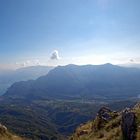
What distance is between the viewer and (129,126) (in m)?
39.1

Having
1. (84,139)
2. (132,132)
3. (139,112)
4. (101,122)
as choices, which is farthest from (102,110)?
(132,132)

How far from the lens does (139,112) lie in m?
43.3

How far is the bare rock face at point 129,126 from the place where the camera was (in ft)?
125

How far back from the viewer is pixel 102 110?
242 ft

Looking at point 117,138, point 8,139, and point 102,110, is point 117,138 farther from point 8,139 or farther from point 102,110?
point 8,139

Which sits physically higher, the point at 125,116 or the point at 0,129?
the point at 125,116

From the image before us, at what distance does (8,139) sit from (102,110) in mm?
26450

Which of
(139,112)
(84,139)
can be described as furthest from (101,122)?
(139,112)

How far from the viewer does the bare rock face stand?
38.0 m

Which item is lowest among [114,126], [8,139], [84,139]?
[8,139]

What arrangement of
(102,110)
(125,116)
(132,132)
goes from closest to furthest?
(132,132), (125,116), (102,110)

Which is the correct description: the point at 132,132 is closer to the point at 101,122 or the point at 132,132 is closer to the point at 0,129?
the point at 101,122

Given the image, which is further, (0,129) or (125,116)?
(0,129)

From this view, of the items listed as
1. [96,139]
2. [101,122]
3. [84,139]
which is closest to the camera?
[96,139]
